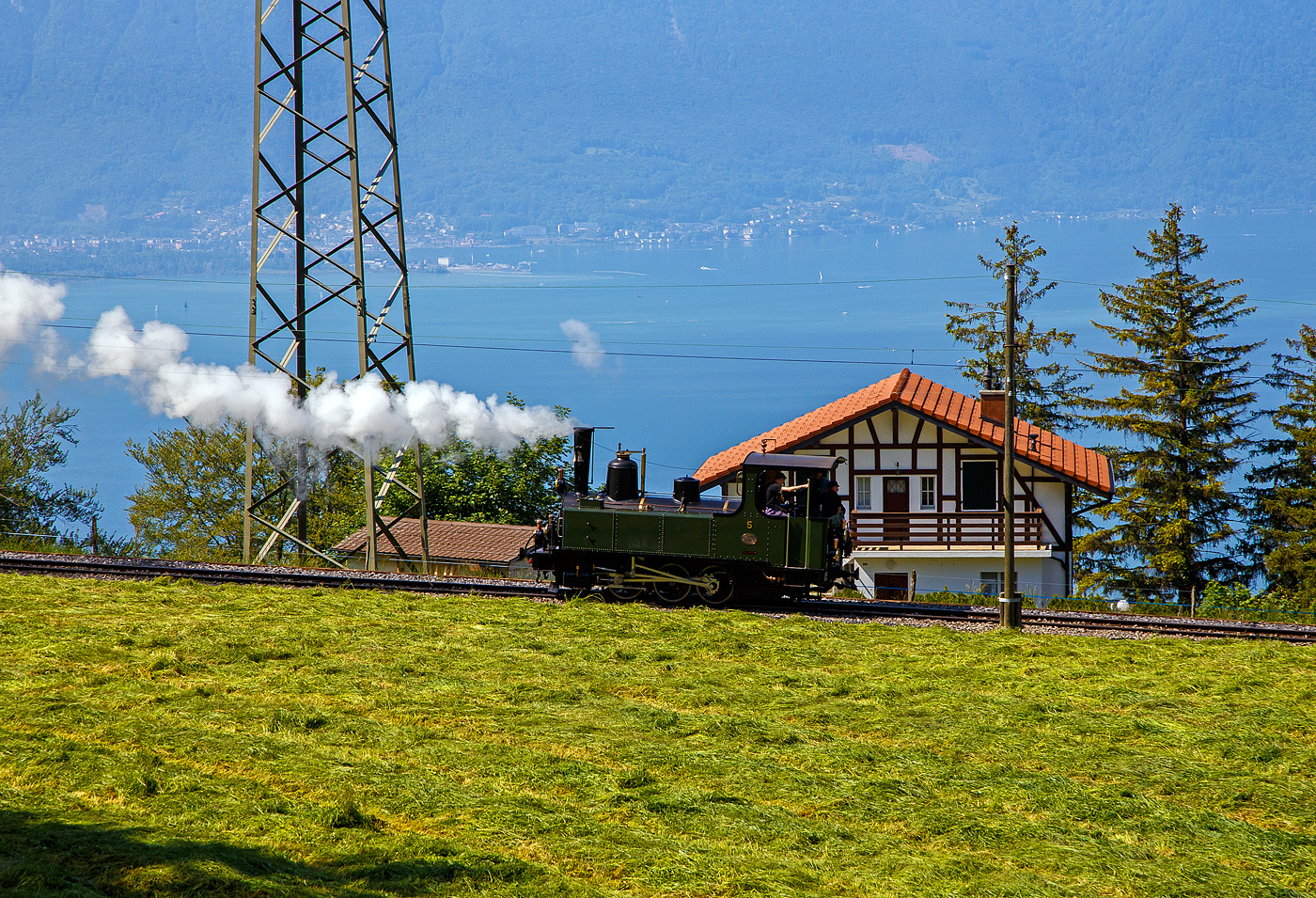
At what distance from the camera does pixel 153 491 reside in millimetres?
47000

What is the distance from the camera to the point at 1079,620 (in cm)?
1950

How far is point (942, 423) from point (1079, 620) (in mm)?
11399

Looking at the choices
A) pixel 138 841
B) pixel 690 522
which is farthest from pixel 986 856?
pixel 690 522

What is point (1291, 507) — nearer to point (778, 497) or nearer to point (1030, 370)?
point (1030, 370)

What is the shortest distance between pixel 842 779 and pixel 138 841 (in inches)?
250

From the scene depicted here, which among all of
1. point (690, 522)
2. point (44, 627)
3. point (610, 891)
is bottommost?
point (610, 891)

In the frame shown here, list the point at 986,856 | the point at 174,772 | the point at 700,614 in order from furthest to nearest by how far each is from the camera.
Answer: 1. the point at 700,614
2. the point at 174,772
3. the point at 986,856

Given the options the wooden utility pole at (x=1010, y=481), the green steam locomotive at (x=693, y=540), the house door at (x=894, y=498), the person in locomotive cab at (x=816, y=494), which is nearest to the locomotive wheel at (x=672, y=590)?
the green steam locomotive at (x=693, y=540)

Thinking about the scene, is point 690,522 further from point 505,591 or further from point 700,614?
point 505,591

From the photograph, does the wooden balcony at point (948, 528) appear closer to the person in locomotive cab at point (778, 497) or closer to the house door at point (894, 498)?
the house door at point (894, 498)

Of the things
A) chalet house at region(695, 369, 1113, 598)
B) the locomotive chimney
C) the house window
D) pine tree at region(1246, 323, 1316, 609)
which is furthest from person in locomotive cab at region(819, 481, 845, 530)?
pine tree at region(1246, 323, 1316, 609)

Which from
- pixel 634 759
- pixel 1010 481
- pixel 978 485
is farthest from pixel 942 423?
pixel 634 759

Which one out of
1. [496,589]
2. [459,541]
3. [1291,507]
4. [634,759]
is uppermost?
[1291,507]

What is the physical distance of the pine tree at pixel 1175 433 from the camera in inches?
1292
